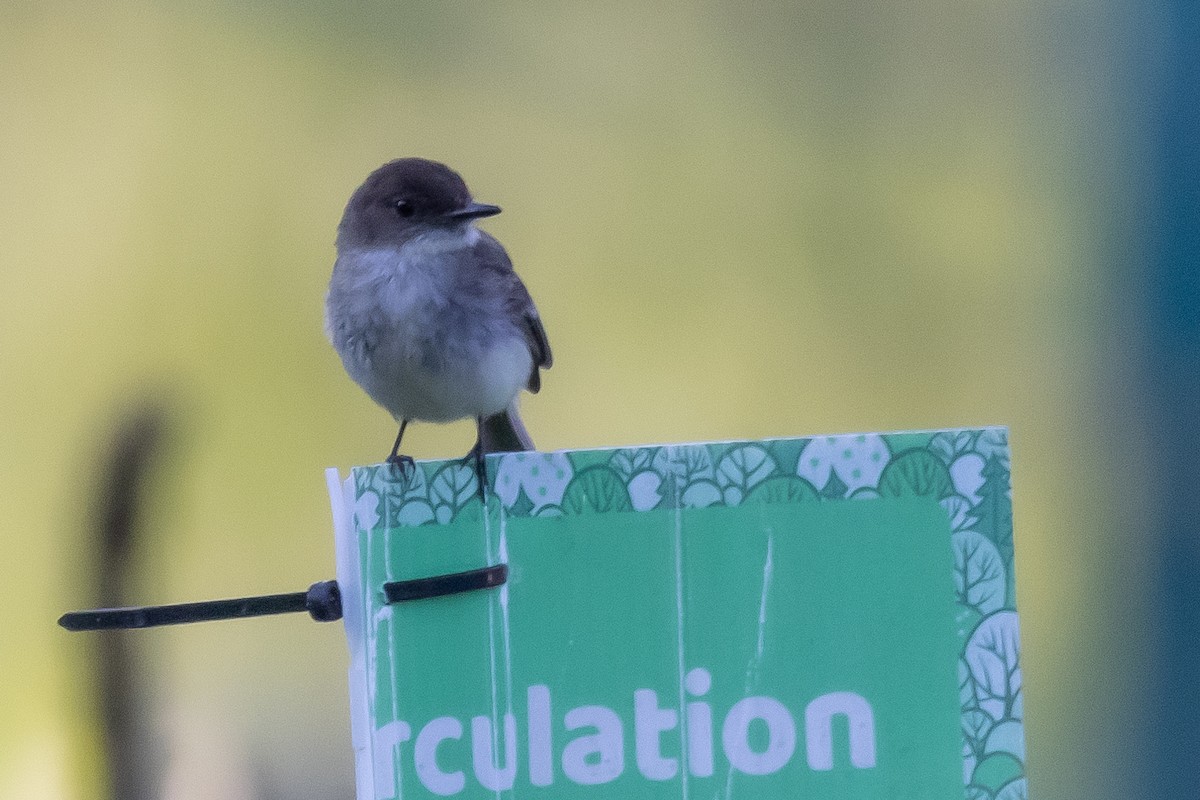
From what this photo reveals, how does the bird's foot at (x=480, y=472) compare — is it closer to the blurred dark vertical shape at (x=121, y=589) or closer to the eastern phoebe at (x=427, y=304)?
the eastern phoebe at (x=427, y=304)

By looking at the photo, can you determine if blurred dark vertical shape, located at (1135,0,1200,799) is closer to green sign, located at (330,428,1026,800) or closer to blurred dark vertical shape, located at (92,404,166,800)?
green sign, located at (330,428,1026,800)

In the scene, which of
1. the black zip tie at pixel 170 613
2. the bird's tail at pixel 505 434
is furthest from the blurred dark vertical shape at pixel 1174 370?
the black zip tie at pixel 170 613

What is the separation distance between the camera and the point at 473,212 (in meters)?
2.08

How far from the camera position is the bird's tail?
238 centimetres

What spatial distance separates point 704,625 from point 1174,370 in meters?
1.85

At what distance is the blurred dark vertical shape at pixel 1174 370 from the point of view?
2943 millimetres

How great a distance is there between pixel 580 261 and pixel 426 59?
528 mm

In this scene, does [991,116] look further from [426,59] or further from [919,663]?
[919,663]

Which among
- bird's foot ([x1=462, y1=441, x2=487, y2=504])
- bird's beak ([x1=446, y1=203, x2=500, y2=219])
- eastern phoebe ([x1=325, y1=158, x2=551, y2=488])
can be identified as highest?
bird's beak ([x1=446, y1=203, x2=500, y2=219])

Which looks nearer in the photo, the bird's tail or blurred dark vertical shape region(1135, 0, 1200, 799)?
the bird's tail

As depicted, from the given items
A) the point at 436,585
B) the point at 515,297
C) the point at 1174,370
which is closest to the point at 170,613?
the point at 436,585

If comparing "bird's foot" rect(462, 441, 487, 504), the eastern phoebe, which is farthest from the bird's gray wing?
"bird's foot" rect(462, 441, 487, 504)

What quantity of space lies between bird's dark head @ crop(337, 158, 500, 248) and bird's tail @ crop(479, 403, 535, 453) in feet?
1.30

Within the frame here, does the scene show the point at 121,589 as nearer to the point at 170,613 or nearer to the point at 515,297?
the point at 515,297
